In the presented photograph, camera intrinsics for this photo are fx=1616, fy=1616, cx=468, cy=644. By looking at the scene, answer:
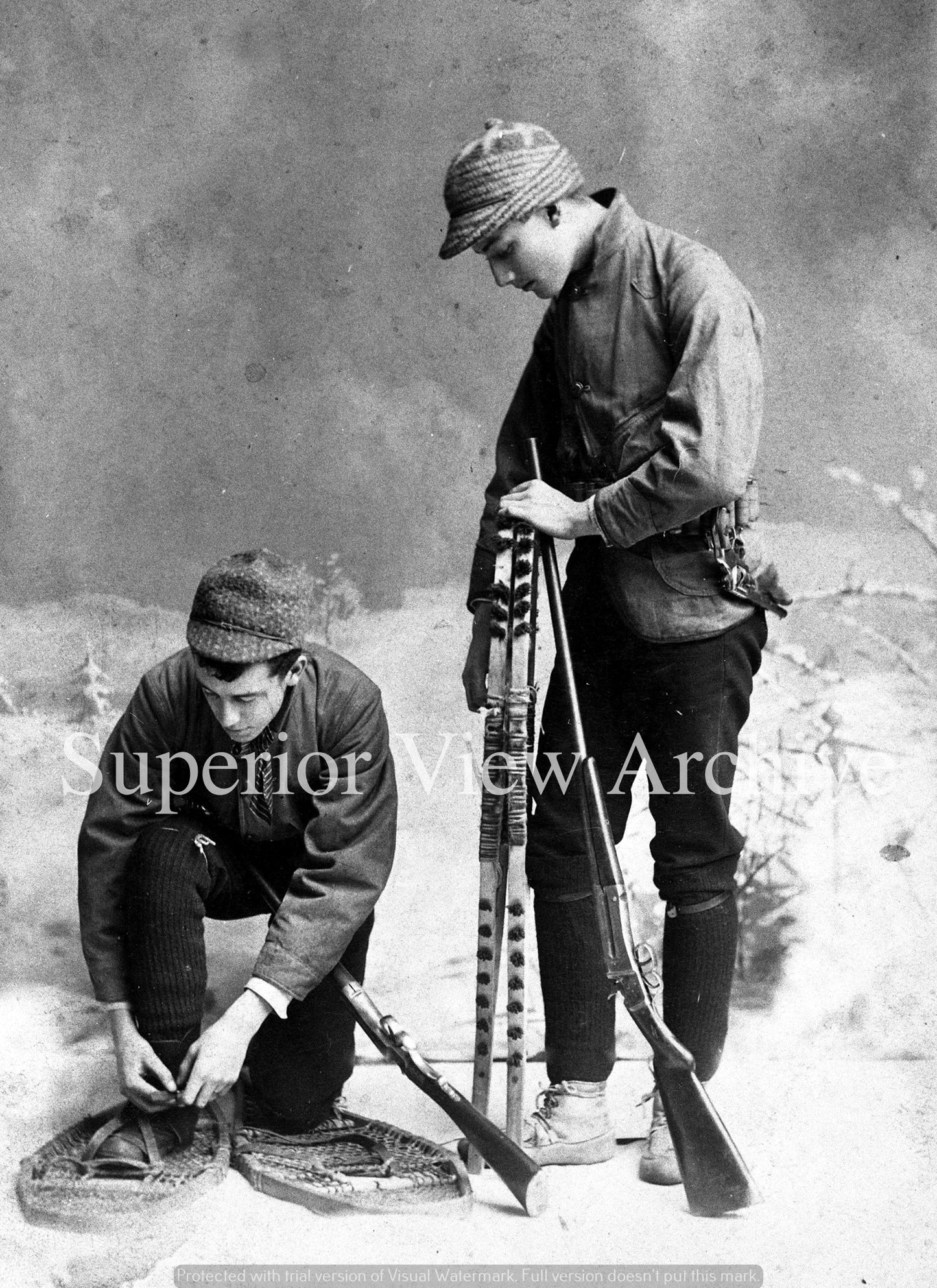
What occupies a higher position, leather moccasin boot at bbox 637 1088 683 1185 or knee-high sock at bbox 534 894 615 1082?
knee-high sock at bbox 534 894 615 1082

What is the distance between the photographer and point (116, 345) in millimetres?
3094

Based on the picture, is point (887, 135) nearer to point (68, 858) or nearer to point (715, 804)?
point (715, 804)

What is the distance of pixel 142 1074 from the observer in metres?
2.59

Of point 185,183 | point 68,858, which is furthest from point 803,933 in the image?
point 185,183

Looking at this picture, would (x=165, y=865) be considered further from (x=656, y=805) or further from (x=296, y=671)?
(x=656, y=805)

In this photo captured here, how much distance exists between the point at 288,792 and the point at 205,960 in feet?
1.09

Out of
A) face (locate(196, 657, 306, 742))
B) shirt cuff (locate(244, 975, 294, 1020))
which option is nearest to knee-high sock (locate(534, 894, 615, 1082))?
shirt cuff (locate(244, 975, 294, 1020))

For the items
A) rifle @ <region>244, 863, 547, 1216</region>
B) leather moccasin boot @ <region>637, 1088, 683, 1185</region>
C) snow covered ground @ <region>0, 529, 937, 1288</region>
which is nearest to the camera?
rifle @ <region>244, 863, 547, 1216</region>

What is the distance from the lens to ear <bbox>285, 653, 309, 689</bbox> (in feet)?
8.42

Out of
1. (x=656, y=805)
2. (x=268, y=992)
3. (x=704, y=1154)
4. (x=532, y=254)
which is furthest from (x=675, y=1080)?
(x=532, y=254)

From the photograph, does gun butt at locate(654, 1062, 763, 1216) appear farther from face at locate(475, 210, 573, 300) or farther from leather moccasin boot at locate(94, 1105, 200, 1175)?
face at locate(475, 210, 573, 300)

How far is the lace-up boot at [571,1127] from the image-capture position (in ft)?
8.91

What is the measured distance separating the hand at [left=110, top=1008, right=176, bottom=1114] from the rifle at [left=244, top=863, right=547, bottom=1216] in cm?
30

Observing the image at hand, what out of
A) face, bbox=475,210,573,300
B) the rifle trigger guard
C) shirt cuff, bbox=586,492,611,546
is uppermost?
face, bbox=475,210,573,300
